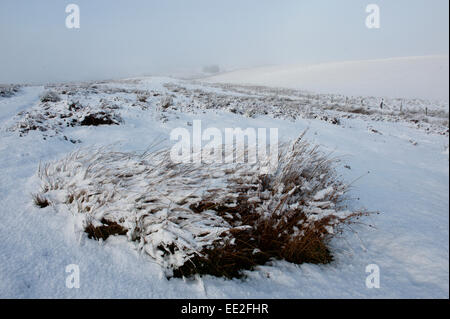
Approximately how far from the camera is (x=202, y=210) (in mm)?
1928

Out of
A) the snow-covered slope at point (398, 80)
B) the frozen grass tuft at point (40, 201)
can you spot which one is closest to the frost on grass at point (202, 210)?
the frozen grass tuft at point (40, 201)

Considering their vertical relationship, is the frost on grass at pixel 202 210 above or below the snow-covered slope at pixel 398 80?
below

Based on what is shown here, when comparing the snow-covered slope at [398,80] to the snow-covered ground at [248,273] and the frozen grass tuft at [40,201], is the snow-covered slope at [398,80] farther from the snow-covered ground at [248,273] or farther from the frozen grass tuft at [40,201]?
the frozen grass tuft at [40,201]

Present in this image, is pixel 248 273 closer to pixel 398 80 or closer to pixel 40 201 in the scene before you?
pixel 40 201

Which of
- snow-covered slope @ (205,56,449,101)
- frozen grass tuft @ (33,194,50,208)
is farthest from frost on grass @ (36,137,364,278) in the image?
snow-covered slope @ (205,56,449,101)

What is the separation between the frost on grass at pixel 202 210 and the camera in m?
1.65

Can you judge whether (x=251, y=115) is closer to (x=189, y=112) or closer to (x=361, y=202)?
(x=189, y=112)

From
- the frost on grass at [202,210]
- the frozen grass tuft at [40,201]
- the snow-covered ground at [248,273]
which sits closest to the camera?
the snow-covered ground at [248,273]

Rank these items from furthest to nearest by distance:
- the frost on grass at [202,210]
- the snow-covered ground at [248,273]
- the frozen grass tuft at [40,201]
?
the frozen grass tuft at [40,201]
the frost on grass at [202,210]
the snow-covered ground at [248,273]

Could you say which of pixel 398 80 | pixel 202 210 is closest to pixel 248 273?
pixel 202 210

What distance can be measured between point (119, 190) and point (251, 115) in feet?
24.5

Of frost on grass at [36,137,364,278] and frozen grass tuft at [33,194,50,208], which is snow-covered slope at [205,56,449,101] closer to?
frost on grass at [36,137,364,278]

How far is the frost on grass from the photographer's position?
165cm

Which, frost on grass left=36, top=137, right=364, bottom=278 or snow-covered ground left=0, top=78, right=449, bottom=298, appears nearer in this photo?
snow-covered ground left=0, top=78, right=449, bottom=298
